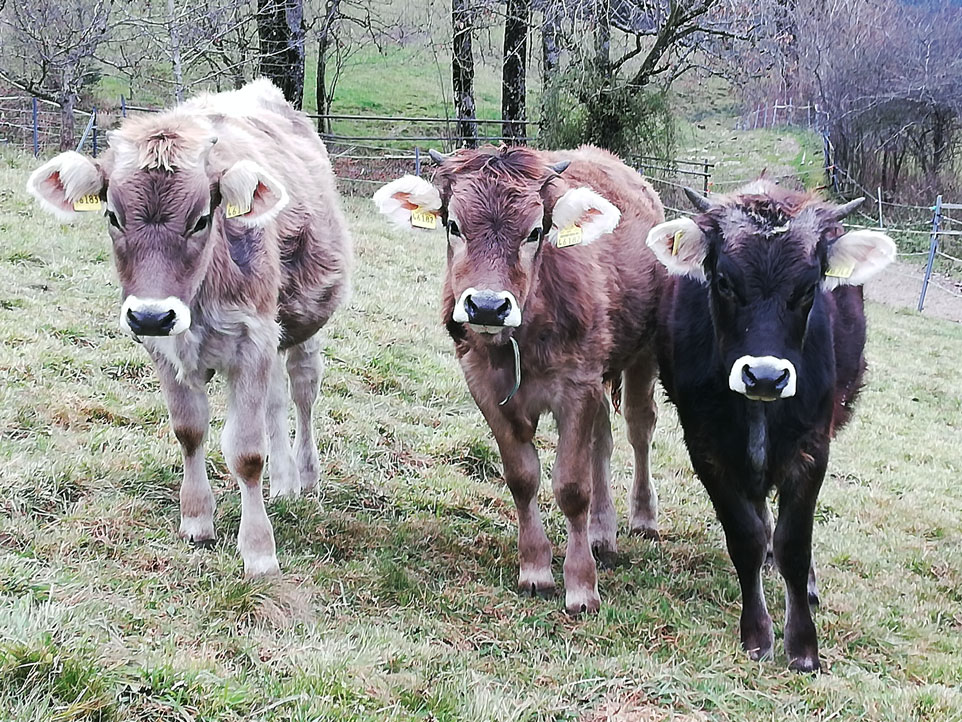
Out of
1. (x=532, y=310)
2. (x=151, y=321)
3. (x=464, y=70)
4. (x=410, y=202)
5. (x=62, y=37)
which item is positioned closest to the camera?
(x=151, y=321)

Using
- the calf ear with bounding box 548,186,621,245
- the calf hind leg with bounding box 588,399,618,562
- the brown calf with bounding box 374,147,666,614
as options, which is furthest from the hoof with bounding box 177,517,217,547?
the calf ear with bounding box 548,186,621,245

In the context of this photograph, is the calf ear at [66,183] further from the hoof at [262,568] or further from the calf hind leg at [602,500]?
the calf hind leg at [602,500]

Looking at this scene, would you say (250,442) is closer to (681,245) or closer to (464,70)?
(681,245)

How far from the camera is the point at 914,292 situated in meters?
20.2

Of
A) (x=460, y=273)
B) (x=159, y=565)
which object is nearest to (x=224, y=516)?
(x=159, y=565)

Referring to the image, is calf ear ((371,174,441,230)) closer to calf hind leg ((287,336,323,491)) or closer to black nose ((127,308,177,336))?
black nose ((127,308,177,336))

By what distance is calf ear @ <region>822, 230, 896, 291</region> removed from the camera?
430cm

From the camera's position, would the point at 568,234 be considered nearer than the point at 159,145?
No

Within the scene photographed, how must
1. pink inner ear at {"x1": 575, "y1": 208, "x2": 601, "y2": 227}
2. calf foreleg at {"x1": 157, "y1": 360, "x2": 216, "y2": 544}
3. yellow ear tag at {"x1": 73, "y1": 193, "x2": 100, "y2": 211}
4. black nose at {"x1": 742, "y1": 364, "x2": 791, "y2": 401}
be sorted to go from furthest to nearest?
calf foreleg at {"x1": 157, "y1": 360, "x2": 216, "y2": 544}, pink inner ear at {"x1": 575, "y1": 208, "x2": 601, "y2": 227}, yellow ear tag at {"x1": 73, "y1": 193, "x2": 100, "y2": 211}, black nose at {"x1": 742, "y1": 364, "x2": 791, "y2": 401}

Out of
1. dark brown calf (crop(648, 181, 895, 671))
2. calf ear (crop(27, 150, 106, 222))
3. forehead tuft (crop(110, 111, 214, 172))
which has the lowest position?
dark brown calf (crop(648, 181, 895, 671))

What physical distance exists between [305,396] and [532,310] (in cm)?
195

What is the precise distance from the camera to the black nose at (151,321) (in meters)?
4.06

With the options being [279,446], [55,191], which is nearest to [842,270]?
[279,446]

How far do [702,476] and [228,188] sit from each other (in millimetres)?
2614
